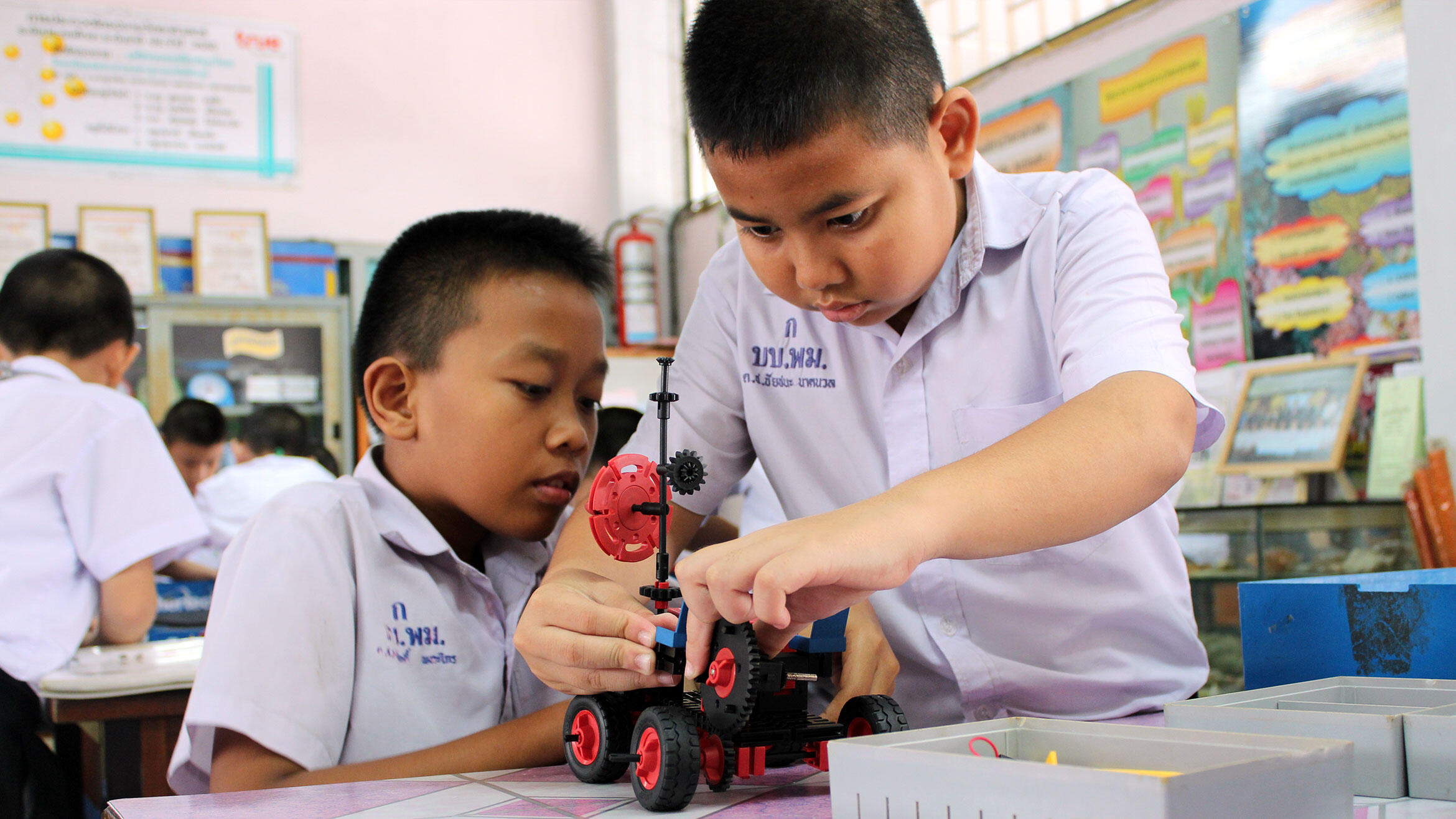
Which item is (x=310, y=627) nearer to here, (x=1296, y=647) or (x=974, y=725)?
(x=974, y=725)

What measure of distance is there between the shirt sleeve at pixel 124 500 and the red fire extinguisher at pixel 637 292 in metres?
3.40

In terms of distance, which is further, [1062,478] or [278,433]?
[278,433]

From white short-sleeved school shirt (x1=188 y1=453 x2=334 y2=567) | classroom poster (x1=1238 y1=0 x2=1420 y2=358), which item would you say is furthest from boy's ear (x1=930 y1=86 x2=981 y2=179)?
white short-sleeved school shirt (x1=188 y1=453 x2=334 y2=567)

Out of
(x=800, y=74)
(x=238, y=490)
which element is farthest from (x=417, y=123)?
(x=800, y=74)

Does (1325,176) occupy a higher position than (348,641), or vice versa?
(1325,176)

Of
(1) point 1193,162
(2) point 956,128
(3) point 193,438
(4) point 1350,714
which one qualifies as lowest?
(4) point 1350,714

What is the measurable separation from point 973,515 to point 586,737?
1.10 feet

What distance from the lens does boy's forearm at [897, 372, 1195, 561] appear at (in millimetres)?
687

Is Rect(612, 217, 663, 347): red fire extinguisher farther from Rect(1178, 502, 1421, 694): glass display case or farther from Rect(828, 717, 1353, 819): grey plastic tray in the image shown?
Rect(828, 717, 1353, 819): grey plastic tray

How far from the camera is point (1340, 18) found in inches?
95.3

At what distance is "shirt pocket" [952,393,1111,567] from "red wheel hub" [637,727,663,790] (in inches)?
18.1

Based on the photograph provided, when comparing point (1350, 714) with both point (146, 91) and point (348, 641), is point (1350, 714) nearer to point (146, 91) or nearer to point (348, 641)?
point (348, 641)

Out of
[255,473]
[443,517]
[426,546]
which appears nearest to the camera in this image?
[426,546]

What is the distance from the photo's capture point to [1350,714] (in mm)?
651
